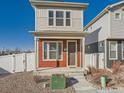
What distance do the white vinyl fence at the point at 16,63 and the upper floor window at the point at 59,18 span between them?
17.0 ft

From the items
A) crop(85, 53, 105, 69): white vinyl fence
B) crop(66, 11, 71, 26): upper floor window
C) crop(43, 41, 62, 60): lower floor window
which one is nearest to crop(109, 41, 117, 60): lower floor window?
crop(85, 53, 105, 69): white vinyl fence

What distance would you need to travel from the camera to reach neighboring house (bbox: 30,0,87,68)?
1292 centimetres

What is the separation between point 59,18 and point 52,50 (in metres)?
3.31

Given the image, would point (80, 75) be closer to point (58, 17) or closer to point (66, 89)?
point (66, 89)

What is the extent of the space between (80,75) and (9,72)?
7969 millimetres

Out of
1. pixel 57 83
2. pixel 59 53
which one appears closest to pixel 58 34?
pixel 59 53

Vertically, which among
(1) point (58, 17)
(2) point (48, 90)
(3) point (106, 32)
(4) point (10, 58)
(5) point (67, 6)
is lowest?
(2) point (48, 90)

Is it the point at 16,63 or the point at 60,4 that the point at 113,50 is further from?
the point at 16,63

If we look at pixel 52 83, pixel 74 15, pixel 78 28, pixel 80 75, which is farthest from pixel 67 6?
pixel 52 83

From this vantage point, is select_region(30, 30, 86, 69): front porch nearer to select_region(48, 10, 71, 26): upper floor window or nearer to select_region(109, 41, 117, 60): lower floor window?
select_region(48, 10, 71, 26): upper floor window

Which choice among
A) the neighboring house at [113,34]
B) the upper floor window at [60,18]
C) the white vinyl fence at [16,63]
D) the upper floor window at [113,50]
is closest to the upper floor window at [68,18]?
the upper floor window at [60,18]

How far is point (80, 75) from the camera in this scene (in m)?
12.1

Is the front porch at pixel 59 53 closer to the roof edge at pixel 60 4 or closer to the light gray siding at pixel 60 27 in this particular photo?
the light gray siding at pixel 60 27

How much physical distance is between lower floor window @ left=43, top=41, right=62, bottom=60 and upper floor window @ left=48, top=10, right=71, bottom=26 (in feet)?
6.77
